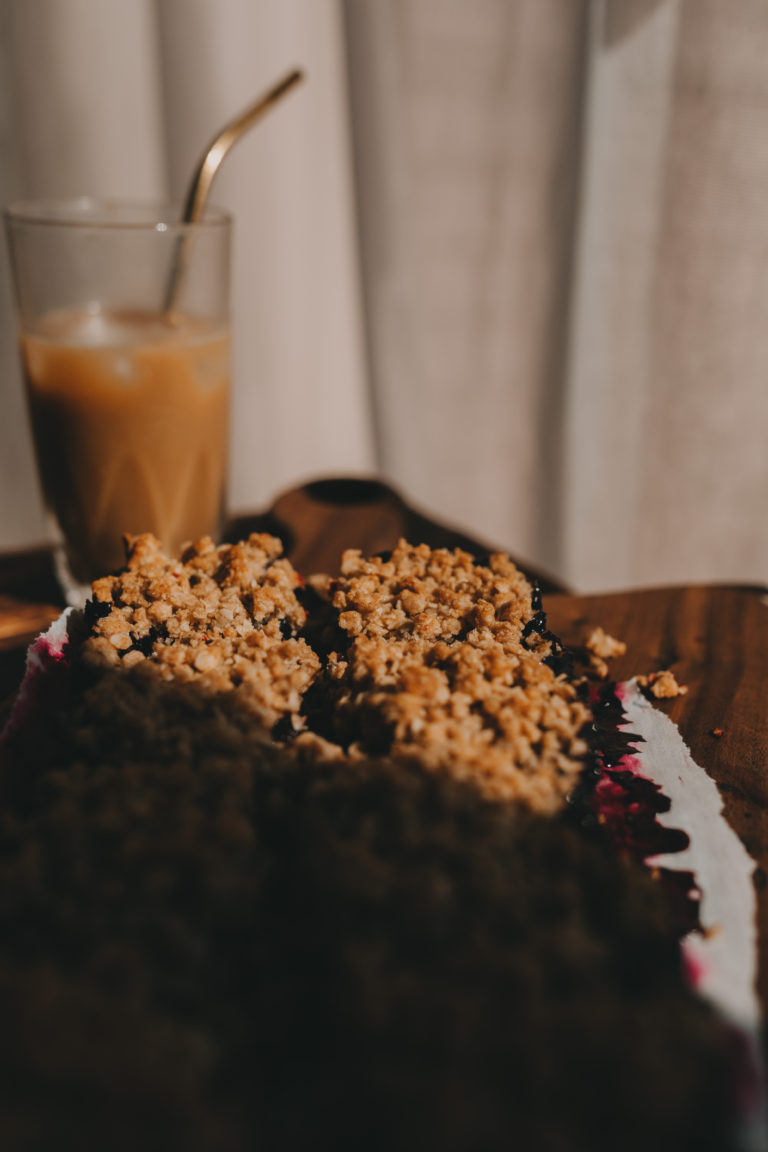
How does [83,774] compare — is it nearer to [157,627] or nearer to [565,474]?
[157,627]

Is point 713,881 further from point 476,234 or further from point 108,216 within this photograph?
point 476,234

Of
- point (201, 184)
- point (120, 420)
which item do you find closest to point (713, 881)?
point (120, 420)

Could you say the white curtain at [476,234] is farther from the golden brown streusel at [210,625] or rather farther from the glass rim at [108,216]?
the golden brown streusel at [210,625]

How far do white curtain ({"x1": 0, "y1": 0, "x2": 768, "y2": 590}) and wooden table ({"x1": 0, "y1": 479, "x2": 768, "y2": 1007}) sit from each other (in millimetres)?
497

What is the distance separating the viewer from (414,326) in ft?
5.43

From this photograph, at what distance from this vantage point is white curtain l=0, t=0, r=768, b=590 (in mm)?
1395

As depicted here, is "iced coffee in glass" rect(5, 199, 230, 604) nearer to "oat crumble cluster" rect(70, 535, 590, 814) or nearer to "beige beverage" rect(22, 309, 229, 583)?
"beige beverage" rect(22, 309, 229, 583)

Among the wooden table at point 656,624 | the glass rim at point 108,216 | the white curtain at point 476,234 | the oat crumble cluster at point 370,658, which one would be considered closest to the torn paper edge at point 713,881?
the wooden table at point 656,624

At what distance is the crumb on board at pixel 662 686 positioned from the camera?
2.50 feet

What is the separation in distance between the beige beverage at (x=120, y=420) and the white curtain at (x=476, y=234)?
0.57 metres

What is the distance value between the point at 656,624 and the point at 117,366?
67 centimetres

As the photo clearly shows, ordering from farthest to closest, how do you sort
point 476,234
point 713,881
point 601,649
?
point 476,234 < point 601,649 < point 713,881

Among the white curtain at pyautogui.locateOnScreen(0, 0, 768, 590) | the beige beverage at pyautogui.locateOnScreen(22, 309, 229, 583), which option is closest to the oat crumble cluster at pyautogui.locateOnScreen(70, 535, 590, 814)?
the beige beverage at pyautogui.locateOnScreen(22, 309, 229, 583)

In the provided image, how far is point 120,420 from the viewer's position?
1.03 m
